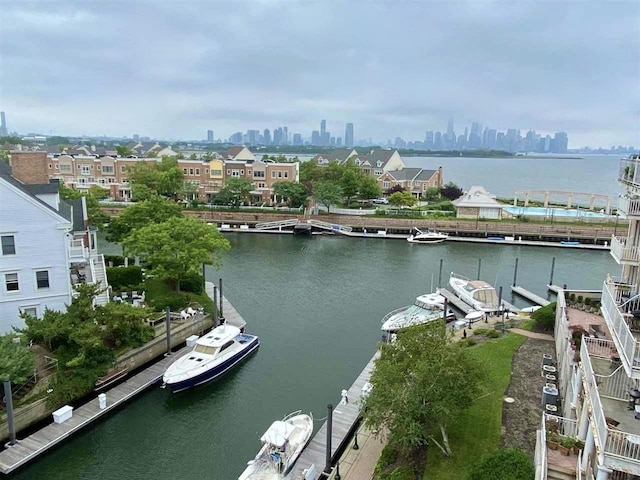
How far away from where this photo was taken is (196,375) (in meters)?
24.5

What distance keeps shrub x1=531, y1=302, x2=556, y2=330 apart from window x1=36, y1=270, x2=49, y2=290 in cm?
2811

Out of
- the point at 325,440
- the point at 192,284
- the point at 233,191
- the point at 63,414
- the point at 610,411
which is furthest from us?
the point at 233,191

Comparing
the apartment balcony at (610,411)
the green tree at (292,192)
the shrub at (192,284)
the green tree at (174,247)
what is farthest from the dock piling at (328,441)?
the green tree at (292,192)

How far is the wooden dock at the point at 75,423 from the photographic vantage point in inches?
730

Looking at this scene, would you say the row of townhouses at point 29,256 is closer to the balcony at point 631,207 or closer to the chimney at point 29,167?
the chimney at point 29,167

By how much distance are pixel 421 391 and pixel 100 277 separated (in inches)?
943

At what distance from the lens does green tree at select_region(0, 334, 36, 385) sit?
1908 cm

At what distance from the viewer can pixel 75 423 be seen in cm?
2072

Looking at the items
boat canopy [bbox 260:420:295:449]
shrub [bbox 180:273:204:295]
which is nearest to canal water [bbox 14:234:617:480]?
boat canopy [bbox 260:420:295:449]

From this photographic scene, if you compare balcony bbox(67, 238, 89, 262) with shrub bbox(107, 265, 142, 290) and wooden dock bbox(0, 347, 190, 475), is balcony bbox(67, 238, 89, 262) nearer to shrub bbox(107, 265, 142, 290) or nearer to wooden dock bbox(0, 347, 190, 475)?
shrub bbox(107, 265, 142, 290)

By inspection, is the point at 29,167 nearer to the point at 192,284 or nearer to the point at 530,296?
the point at 192,284

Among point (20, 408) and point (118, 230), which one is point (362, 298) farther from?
A: point (20, 408)

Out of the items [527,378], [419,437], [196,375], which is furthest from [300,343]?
[419,437]

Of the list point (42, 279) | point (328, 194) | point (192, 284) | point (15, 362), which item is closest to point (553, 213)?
point (328, 194)
